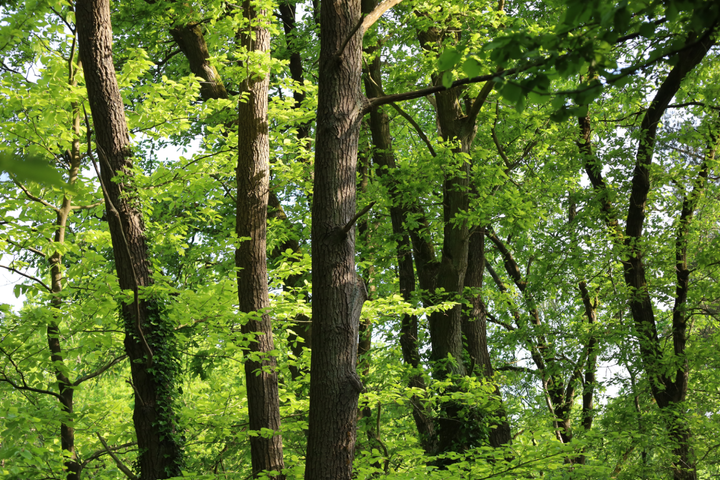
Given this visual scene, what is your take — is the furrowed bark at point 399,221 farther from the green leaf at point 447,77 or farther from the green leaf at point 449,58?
the green leaf at point 449,58

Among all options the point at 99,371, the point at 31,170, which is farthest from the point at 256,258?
the point at 31,170

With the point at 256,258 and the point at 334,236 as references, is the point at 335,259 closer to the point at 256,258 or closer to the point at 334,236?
the point at 334,236

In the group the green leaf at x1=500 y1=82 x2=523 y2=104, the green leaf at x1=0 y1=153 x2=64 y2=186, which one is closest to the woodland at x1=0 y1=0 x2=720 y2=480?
the green leaf at x1=500 y1=82 x2=523 y2=104

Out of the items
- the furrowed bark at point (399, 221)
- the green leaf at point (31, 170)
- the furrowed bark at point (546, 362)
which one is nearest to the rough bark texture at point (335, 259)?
the green leaf at point (31, 170)

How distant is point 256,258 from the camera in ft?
21.5

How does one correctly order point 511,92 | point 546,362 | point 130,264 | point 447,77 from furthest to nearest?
point 546,362
point 130,264
point 447,77
point 511,92

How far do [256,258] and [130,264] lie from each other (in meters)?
1.45

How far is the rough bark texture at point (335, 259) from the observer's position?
3.84 m

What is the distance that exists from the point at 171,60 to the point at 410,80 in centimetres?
543

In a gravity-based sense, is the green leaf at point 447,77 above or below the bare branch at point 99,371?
above

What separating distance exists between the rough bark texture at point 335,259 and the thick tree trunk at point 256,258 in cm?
231

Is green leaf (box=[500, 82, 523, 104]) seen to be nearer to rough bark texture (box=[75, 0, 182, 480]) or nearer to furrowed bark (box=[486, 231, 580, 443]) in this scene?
rough bark texture (box=[75, 0, 182, 480])

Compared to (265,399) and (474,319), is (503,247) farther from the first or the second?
(265,399)

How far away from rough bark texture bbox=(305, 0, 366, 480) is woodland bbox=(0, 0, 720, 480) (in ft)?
0.05
